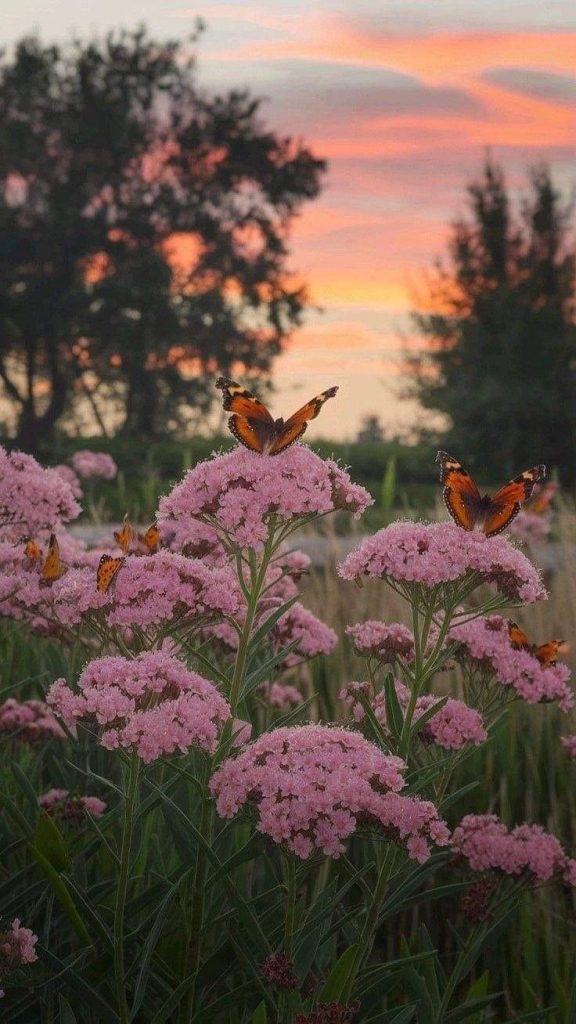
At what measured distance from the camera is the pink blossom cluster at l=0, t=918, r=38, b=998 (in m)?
3.50

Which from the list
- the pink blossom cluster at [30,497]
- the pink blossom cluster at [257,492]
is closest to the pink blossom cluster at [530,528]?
the pink blossom cluster at [30,497]

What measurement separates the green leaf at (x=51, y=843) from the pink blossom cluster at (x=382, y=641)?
1493 mm

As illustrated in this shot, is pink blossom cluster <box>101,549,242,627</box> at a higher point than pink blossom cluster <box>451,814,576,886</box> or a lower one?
higher

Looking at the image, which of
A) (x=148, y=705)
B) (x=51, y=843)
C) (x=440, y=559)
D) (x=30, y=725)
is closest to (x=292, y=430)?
(x=440, y=559)

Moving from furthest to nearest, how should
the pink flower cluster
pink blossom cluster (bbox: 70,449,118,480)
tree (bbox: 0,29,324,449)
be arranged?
tree (bbox: 0,29,324,449), pink blossom cluster (bbox: 70,449,118,480), the pink flower cluster

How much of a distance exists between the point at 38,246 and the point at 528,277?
56.4 ft

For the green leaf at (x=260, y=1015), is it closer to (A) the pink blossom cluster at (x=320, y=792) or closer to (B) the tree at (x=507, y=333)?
(A) the pink blossom cluster at (x=320, y=792)

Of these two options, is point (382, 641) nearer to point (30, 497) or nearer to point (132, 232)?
point (30, 497)

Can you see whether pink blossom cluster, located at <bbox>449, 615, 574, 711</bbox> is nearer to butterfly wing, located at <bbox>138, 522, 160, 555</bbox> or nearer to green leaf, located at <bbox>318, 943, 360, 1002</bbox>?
butterfly wing, located at <bbox>138, 522, 160, 555</bbox>

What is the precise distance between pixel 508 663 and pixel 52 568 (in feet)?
5.65

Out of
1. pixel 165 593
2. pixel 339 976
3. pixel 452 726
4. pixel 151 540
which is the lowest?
pixel 339 976

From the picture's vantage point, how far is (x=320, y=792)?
338 cm

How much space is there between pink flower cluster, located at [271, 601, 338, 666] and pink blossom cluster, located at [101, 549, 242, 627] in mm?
1177

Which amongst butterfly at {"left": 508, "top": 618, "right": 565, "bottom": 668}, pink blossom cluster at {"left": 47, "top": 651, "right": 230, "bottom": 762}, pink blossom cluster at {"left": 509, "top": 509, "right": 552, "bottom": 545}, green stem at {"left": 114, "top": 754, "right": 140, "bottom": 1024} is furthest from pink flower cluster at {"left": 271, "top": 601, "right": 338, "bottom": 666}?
pink blossom cluster at {"left": 509, "top": 509, "right": 552, "bottom": 545}
